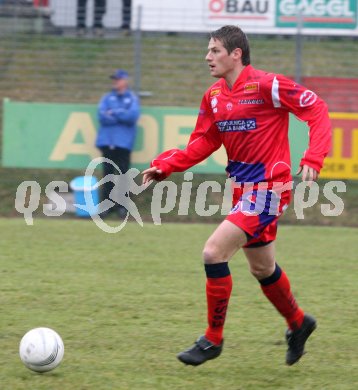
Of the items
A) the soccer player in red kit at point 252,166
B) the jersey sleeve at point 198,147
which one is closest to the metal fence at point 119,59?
the jersey sleeve at point 198,147

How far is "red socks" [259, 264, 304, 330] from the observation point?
5.63 m

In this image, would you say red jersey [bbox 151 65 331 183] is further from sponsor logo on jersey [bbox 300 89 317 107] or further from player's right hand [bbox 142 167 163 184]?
player's right hand [bbox 142 167 163 184]

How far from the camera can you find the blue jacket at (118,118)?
12.5 meters

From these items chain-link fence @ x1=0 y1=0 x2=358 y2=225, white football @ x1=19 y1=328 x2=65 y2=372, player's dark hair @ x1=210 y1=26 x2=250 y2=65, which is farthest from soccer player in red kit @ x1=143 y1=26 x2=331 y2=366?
chain-link fence @ x1=0 y1=0 x2=358 y2=225

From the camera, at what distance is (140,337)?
6105 mm

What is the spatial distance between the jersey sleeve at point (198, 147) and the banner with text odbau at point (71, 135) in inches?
274

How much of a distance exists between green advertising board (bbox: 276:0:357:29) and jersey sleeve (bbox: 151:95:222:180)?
8158 mm

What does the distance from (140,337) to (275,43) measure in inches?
363

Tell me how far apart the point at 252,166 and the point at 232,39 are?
757 millimetres

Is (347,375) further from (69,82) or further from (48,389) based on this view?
(69,82)

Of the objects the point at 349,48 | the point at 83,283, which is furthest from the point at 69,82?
the point at 83,283

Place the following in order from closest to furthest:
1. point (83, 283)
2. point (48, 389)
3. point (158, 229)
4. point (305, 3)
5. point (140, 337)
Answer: point (48, 389) → point (140, 337) → point (83, 283) → point (158, 229) → point (305, 3)

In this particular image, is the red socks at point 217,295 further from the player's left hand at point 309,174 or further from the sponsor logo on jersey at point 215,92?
the sponsor logo on jersey at point 215,92

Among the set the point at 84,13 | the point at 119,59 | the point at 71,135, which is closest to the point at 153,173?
the point at 71,135
